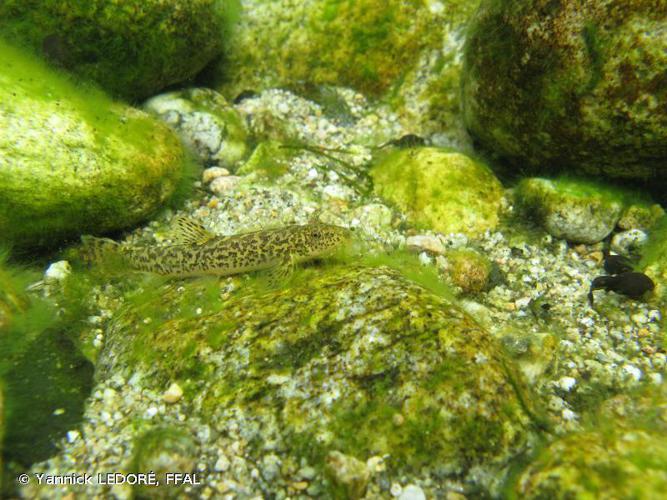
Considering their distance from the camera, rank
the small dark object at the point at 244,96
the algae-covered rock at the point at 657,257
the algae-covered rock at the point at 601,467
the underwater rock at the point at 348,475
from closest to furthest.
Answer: the algae-covered rock at the point at 601,467
the underwater rock at the point at 348,475
the algae-covered rock at the point at 657,257
the small dark object at the point at 244,96

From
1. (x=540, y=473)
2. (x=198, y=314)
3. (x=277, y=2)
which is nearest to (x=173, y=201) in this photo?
(x=198, y=314)

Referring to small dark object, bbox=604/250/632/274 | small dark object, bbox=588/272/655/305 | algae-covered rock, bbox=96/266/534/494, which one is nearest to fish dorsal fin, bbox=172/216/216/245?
algae-covered rock, bbox=96/266/534/494

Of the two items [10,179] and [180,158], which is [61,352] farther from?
[180,158]

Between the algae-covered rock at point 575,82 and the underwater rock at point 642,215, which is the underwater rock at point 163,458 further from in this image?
the underwater rock at point 642,215

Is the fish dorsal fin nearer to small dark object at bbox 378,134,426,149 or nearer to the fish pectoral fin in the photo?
the fish pectoral fin

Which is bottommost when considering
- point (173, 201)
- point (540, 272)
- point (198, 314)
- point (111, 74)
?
point (198, 314)

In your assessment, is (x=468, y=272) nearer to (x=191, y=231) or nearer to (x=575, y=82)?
(x=575, y=82)

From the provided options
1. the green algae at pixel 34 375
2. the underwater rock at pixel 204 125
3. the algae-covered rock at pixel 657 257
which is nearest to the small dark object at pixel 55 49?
the underwater rock at pixel 204 125

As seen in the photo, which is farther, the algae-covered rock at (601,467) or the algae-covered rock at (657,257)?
the algae-covered rock at (657,257)
